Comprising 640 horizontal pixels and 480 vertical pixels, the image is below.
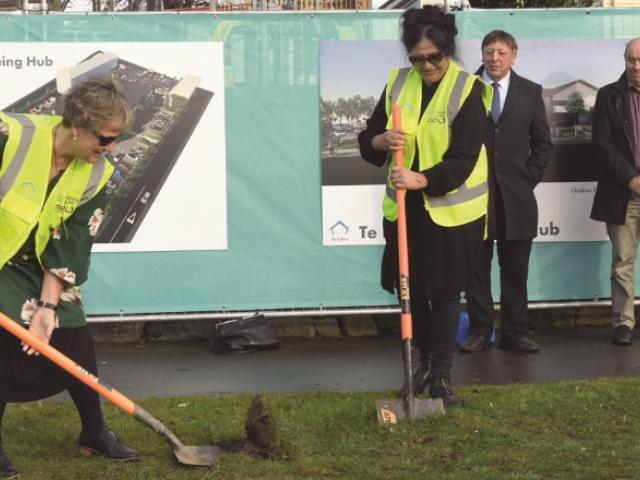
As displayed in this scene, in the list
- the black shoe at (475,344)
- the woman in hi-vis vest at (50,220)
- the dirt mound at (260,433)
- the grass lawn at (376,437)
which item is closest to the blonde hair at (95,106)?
the woman in hi-vis vest at (50,220)

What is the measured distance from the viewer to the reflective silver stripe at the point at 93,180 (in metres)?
4.70

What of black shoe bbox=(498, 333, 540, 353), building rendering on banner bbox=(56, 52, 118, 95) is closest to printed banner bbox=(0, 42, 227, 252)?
building rendering on banner bbox=(56, 52, 118, 95)

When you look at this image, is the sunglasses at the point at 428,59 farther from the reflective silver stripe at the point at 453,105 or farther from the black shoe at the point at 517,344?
the black shoe at the point at 517,344

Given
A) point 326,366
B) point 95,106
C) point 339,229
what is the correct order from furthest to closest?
point 339,229 → point 326,366 → point 95,106

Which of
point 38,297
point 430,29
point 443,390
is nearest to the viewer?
point 38,297

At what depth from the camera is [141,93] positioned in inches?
320

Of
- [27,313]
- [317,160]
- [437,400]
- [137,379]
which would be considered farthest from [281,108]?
[27,313]

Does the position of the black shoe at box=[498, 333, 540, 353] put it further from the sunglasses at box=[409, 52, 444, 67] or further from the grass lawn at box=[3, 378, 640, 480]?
the sunglasses at box=[409, 52, 444, 67]

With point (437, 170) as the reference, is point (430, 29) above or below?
above

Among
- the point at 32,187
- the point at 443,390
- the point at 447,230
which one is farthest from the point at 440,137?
the point at 32,187

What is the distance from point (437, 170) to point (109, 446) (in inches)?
83.0

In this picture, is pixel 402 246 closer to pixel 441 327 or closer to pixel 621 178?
pixel 441 327

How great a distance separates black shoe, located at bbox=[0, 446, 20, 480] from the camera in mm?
4879

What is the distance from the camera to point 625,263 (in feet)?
26.5
